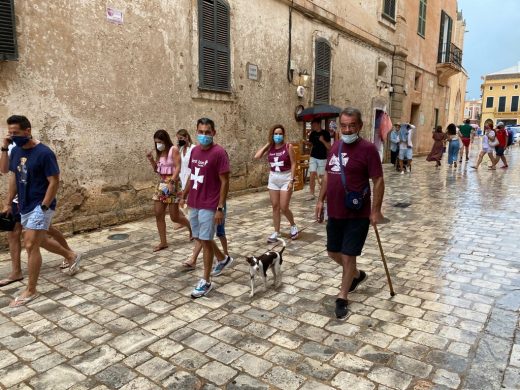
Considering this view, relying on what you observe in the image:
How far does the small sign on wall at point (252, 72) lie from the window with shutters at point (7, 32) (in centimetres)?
531

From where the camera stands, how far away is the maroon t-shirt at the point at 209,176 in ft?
13.4

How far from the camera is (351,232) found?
369cm

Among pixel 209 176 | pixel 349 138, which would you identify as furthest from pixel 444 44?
pixel 209 176

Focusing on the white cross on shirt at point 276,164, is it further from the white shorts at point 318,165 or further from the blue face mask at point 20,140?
the blue face mask at point 20,140

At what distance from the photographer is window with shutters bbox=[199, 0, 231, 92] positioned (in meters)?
8.35

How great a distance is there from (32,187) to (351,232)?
311cm

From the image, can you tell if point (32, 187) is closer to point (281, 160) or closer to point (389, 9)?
point (281, 160)

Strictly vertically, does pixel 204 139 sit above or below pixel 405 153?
above

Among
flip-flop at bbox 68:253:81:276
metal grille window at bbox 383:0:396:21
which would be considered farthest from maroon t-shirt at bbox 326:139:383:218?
metal grille window at bbox 383:0:396:21

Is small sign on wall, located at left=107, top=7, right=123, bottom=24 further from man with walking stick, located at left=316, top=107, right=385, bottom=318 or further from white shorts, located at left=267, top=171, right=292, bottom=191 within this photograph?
man with walking stick, located at left=316, top=107, right=385, bottom=318

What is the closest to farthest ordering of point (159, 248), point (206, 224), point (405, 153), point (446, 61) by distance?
point (206, 224), point (159, 248), point (405, 153), point (446, 61)

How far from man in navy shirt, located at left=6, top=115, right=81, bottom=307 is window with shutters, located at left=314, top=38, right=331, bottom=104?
9.62m

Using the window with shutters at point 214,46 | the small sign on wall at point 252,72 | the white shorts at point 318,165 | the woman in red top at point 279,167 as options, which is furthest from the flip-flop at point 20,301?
the small sign on wall at point 252,72

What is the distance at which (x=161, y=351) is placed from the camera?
313 cm
